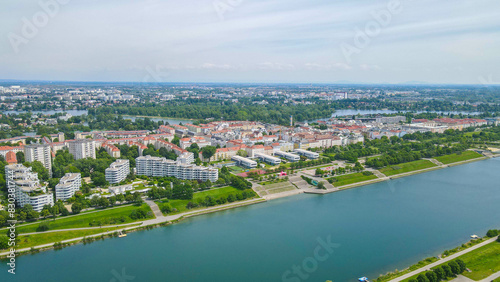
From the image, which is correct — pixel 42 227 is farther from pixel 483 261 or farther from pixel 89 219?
pixel 483 261

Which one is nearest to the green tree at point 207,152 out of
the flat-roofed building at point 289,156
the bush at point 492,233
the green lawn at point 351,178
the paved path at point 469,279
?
the flat-roofed building at point 289,156

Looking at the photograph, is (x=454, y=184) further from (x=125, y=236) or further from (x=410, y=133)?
(x=125, y=236)

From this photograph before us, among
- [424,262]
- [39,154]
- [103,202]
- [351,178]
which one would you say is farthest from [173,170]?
[424,262]

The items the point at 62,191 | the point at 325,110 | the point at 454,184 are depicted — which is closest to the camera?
the point at 62,191

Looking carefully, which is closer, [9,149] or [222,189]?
[222,189]

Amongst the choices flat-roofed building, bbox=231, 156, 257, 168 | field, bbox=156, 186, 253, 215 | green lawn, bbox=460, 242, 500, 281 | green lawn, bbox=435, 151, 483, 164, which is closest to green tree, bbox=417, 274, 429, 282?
green lawn, bbox=460, 242, 500, 281

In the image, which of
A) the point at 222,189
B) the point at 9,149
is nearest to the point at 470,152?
the point at 222,189
